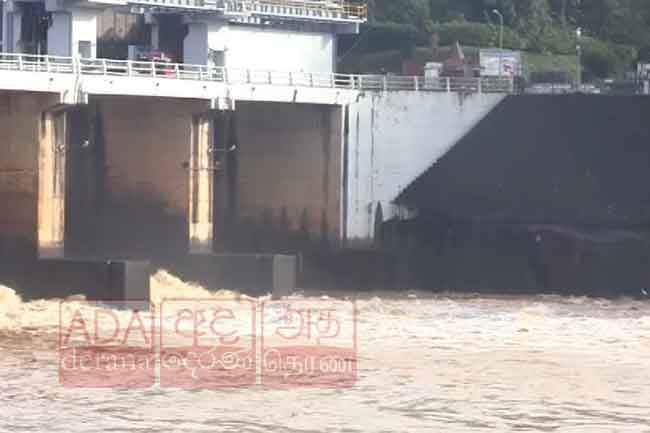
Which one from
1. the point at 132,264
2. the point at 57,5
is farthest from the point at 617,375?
the point at 57,5

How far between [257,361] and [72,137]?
2541 cm

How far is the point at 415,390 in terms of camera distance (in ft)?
125

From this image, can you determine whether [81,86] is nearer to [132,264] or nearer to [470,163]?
[132,264]

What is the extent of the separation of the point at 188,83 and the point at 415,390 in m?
27.0

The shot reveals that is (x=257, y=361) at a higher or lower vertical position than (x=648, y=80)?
lower

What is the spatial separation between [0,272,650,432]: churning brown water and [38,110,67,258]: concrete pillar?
3.71 metres

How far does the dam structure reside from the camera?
192ft

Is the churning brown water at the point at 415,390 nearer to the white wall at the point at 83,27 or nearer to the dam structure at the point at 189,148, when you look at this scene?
the dam structure at the point at 189,148

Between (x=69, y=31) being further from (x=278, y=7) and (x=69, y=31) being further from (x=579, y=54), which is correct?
(x=579, y=54)

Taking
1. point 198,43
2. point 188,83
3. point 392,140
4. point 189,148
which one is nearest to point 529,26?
point 198,43

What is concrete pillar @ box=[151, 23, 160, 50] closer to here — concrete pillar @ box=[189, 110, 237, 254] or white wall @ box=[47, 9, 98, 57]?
white wall @ box=[47, 9, 98, 57]

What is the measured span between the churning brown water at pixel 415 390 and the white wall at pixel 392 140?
1522 cm

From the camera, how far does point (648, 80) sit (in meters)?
73.5

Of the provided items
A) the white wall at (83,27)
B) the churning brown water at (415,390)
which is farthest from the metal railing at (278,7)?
the churning brown water at (415,390)
